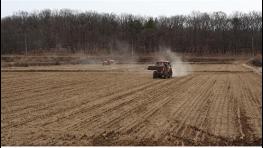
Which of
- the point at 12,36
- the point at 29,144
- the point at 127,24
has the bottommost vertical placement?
the point at 29,144

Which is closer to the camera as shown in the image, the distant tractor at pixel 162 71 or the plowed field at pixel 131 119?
the plowed field at pixel 131 119

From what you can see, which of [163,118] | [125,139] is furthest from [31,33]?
[125,139]

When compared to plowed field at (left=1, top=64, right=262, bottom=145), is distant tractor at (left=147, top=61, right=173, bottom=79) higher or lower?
higher

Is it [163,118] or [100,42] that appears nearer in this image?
[163,118]

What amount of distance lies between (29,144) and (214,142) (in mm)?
4338

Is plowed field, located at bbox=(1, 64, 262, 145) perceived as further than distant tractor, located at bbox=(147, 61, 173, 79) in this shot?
No

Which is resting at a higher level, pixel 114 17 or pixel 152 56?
pixel 114 17

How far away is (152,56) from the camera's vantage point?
3174 inches

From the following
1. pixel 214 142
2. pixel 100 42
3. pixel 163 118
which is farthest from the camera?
pixel 100 42

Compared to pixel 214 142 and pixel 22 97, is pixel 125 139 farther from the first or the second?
pixel 22 97

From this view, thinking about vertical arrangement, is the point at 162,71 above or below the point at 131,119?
above

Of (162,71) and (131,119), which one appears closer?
(131,119)

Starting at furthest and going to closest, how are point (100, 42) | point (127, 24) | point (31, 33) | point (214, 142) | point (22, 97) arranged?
point (127, 24) → point (100, 42) → point (22, 97) → point (31, 33) → point (214, 142)

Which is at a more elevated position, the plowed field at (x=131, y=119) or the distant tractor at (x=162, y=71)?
the distant tractor at (x=162, y=71)
